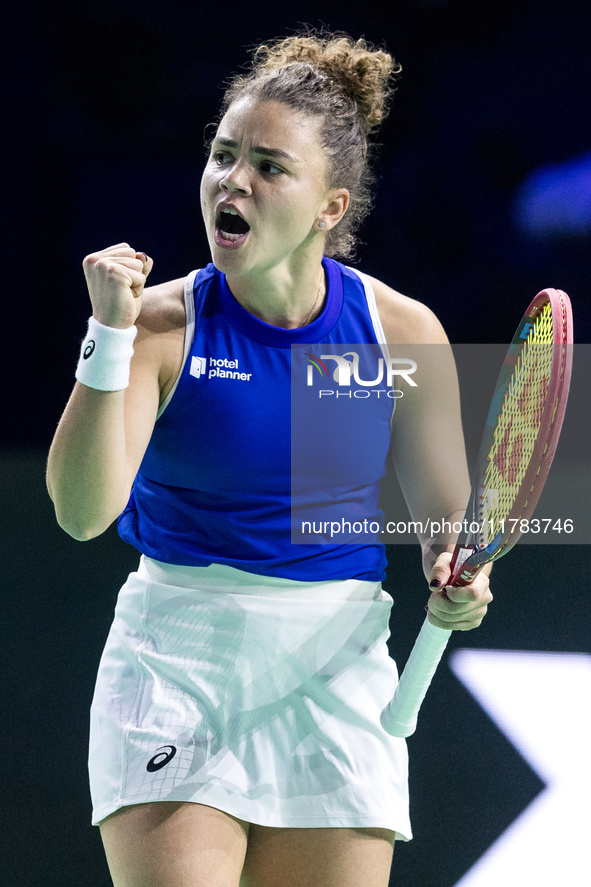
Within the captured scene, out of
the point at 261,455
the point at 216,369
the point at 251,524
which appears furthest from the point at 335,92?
the point at 251,524

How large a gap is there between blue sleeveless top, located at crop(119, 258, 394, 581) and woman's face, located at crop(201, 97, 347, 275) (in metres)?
0.11

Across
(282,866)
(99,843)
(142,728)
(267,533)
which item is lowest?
(99,843)

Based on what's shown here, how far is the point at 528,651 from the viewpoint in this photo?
2.83 meters

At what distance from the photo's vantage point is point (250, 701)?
5.13 ft

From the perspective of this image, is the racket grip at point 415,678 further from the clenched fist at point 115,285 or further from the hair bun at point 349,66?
the hair bun at point 349,66

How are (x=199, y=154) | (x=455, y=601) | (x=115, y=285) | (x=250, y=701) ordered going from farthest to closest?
1. (x=199, y=154)
2. (x=250, y=701)
3. (x=455, y=601)
4. (x=115, y=285)

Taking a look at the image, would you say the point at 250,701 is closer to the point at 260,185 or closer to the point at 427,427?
the point at 427,427

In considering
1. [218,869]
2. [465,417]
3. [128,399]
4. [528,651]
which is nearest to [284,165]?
[128,399]

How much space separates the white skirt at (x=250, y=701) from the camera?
1.50 meters

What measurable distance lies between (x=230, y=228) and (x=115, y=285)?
1.16ft

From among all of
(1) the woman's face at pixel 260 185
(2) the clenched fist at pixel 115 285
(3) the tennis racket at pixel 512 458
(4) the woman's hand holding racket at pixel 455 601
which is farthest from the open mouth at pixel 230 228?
(4) the woman's hand holding racket at pixel 455 601

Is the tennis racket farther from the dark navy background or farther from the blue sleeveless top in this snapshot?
the dark navy background

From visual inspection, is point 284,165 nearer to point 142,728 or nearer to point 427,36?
point 142,728

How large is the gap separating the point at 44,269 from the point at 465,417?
188cm
